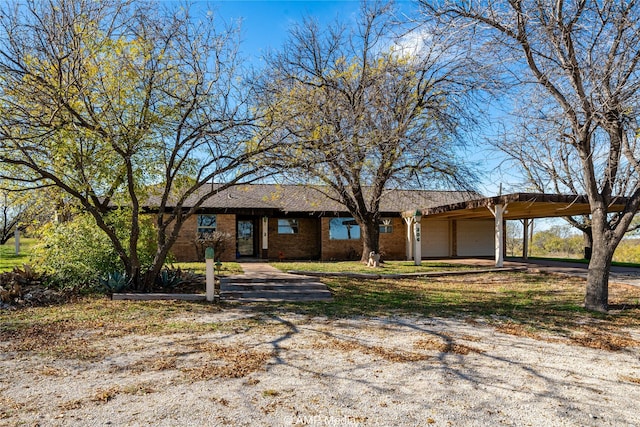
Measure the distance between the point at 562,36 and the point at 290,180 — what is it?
578 cm

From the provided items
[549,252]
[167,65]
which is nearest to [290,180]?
[167,65]

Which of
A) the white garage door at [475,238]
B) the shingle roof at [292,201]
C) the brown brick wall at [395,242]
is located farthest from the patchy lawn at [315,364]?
the white garage door at [475,238]

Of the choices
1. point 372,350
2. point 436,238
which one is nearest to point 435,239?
point 436,238

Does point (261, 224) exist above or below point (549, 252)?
above

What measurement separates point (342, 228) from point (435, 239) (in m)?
5.31

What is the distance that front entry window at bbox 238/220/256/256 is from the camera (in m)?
21.1

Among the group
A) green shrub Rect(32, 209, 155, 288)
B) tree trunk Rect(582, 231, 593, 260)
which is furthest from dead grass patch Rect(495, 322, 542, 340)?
tree trunk Rect(582, 231, 593, 260)

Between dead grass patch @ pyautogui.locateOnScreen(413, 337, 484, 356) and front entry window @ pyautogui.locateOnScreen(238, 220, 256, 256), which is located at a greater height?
front entry window @ pyautogui.locateOnScreen(238, 220, 256, 256)

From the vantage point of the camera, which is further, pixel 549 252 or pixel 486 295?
pixel 549 252

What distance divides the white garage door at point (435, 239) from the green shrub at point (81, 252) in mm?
14865

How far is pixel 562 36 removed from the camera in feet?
24.1

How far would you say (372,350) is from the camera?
5.64 m

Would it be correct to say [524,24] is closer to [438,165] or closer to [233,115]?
[233,115]

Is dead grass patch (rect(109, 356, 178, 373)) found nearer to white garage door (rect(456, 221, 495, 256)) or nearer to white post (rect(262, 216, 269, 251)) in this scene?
white post (rect(262, 216, 269, 251))
